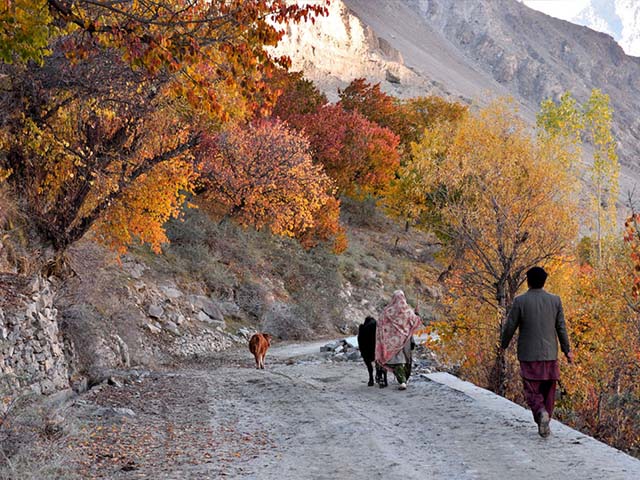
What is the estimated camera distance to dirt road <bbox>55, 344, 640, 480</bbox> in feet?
20.0

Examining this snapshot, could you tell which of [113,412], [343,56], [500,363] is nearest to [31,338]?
[113,412]

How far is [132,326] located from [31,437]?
381 inches

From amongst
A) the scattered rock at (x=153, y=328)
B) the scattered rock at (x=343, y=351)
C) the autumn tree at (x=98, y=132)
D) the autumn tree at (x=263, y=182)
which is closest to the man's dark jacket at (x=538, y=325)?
the autumn tree at (x=98, y=132)

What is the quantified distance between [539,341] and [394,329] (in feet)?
14.0

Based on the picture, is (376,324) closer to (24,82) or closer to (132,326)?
(132,326)

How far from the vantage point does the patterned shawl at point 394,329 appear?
36.7 feet

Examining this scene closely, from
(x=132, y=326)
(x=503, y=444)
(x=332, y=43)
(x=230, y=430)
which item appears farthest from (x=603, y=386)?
(x=332, y=43)

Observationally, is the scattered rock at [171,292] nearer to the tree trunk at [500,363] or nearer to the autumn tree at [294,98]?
the tree trunk at [500,363]

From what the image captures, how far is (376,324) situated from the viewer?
12148mm

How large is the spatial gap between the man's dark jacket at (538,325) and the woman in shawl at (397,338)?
393 centimetres

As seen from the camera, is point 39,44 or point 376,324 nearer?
point 39,44

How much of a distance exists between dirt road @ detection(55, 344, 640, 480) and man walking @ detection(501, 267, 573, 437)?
0.45 metres

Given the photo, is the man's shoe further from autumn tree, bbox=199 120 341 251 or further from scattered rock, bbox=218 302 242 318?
autumn tree, bbox=199 120 341 251

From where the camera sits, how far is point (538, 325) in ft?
23.8
